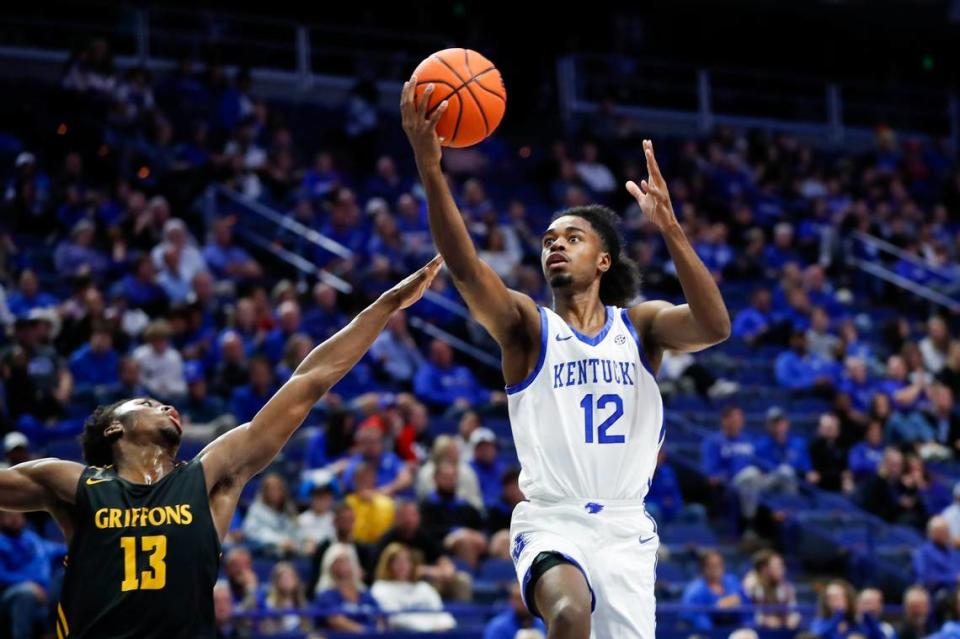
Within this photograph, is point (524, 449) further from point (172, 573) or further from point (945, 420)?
point (945, 420)

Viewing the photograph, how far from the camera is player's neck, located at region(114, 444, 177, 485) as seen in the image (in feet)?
18.6

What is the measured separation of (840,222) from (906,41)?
9.24 metres

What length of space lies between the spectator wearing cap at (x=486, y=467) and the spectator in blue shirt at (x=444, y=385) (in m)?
1.47

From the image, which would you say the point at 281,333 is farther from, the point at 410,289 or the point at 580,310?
the point at 410,289

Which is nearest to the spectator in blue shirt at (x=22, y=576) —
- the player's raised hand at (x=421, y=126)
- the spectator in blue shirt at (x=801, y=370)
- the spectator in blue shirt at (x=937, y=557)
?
the player's raised hand at (x=421, y=126)

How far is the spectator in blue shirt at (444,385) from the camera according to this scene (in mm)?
15711

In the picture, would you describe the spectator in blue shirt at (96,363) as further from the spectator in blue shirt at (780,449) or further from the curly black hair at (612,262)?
the curly black hair at (612,262)

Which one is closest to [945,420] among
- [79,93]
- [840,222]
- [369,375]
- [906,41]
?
[840,222]

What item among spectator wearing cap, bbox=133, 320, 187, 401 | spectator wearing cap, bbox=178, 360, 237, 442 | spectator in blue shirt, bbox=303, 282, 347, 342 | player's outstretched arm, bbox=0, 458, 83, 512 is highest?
spectator in blue shirt, bbox=303, 282, 347, 342

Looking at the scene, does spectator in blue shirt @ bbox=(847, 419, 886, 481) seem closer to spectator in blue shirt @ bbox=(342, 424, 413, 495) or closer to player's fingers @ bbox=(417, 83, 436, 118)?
spectator in blue shirt @ bbox=(342, 424, 413, 495)

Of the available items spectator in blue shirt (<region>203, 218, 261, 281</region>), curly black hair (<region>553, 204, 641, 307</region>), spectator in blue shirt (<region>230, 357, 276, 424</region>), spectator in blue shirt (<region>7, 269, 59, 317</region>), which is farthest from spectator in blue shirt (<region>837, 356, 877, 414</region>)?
curly black hair (<region>553, 204, 641, 307</region>)

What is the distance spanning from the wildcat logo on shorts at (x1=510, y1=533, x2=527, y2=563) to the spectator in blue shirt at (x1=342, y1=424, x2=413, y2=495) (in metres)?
6.52

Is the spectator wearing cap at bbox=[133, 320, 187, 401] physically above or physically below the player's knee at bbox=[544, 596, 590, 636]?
above

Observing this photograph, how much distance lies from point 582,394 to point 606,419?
16cm
